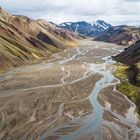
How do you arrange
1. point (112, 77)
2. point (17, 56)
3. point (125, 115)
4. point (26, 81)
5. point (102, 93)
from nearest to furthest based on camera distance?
point (125, 115), point (102, 93), point (26, 81), point (112, 77), point (17, 56)

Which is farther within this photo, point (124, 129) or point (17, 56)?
point (17, 56)

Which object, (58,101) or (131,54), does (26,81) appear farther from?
(131,54)

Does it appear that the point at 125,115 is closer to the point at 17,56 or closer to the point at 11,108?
the point at 11,108

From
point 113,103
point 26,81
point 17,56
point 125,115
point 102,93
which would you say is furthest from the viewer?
point 17,56

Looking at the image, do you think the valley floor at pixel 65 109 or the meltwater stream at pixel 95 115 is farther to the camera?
the valley floor at pixel 65 109

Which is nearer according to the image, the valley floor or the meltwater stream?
the meltwater stream

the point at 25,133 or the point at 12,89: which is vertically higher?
the point at 25,133

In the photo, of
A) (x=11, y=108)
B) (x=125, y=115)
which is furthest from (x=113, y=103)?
(x=11, y=108)
